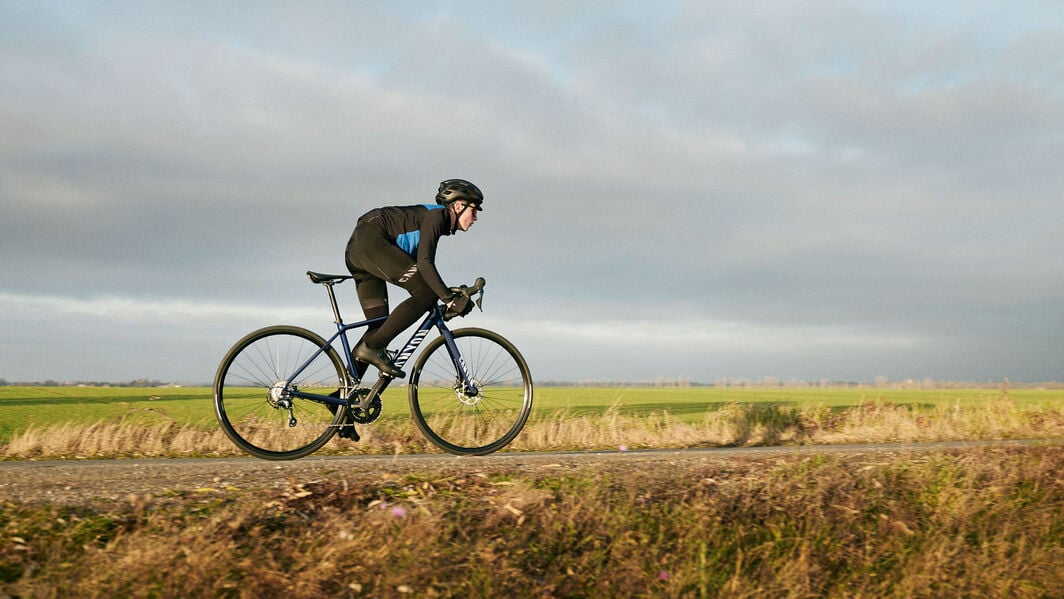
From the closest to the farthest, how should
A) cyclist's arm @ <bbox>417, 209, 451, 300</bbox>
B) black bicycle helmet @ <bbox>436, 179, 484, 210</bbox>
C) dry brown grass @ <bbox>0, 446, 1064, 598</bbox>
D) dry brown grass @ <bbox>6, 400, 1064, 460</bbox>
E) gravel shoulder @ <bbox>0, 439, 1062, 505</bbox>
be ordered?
dry brown grass @ <bbox>0, 446, 1064, 598</bbox> → gravel shoulder @ <bbox>0, 439, 1062, 505</bbox> → cyclist's arm @ <bbox>417, 209, 451, 300</bbox> → black bicycle helmet @ <bbox>436, 179, 484, 210</bbox> → dry brown grass @ <bbox>6, 400, 1064, 460</bbox>

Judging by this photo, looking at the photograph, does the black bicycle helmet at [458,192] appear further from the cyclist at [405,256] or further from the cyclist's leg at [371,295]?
the cyclist's leg at [371,295]

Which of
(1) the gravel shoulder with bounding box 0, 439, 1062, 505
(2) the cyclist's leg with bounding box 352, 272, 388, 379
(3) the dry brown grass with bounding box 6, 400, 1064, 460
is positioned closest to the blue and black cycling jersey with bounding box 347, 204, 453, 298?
(2) the cyclist's leg with bounding box 352, 272, 388, 379

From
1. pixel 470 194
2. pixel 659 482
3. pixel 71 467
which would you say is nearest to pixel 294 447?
pixel 71 467

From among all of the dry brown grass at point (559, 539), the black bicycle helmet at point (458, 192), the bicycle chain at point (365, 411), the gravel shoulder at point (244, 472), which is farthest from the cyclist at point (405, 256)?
the dry brown grass at point (559, 539)

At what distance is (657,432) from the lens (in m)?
10.1

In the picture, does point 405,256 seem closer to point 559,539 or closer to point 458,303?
point 458,303

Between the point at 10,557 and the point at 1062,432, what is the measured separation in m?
13.0

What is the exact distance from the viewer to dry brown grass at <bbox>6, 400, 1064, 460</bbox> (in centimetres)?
866

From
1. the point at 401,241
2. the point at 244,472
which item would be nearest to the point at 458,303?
the point at 401,241

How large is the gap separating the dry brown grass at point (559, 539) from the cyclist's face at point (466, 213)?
2327mm

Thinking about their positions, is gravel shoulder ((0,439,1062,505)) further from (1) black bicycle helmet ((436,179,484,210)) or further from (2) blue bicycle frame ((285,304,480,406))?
(1) black bicycle helmet ((436,179,484,210))

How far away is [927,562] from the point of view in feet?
15.8

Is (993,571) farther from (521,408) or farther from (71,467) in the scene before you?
(71,467)

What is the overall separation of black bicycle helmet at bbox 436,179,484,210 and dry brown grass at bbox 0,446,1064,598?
2.46m
